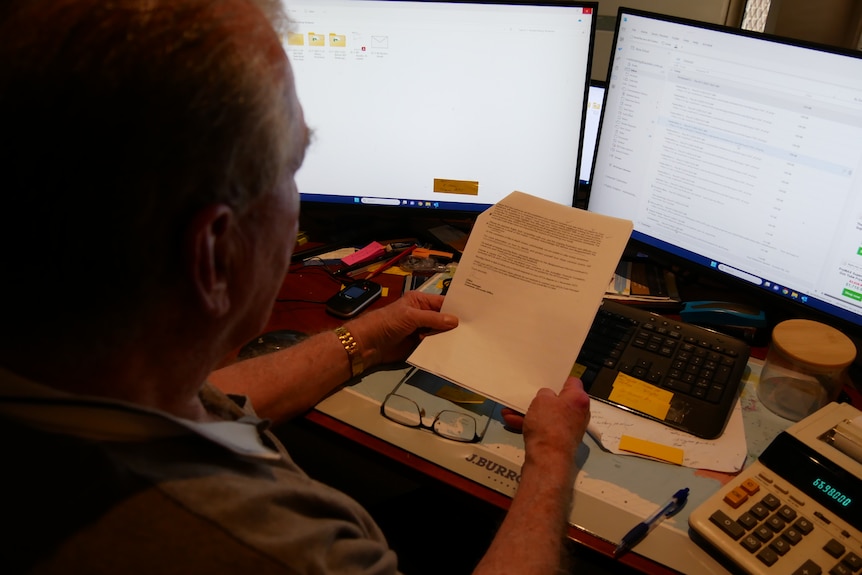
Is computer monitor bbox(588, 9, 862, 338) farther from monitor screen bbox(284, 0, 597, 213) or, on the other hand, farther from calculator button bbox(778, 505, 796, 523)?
calculator button bbox(778, 505, 796, 523)

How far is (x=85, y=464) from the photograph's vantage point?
19.6 inches

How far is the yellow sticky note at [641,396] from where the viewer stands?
96 centimetres

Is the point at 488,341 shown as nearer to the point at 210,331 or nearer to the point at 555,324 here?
the point at 555,324

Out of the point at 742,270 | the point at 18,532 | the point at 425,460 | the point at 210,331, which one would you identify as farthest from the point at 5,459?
the point at 742,270

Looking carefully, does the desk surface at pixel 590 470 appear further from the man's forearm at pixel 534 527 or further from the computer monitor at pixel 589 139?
the computer monitor at pixel 589 139

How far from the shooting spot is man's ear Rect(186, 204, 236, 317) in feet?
1.67

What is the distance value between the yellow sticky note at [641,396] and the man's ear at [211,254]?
0.65m

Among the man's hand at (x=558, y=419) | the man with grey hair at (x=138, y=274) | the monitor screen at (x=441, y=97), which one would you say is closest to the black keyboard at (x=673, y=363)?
the man's hand at (x=558, y=419)

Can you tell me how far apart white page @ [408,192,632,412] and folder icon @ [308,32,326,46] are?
51 centimetres

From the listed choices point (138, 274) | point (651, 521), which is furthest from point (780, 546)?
point (138, 274)

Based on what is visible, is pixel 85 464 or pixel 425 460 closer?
pixel 85 464

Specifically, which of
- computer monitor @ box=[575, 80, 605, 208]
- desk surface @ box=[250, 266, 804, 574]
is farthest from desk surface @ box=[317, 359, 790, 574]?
computer monitor @ box=[575, 80, 605, 208]

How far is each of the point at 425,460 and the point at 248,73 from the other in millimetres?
585

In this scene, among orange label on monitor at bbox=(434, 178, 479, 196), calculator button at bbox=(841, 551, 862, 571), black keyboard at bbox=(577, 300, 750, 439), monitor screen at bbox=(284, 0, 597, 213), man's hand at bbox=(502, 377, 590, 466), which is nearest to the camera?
calculator button at bbox=(841, 551, 862, 571)
